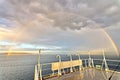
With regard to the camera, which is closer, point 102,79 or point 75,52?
point 102,79

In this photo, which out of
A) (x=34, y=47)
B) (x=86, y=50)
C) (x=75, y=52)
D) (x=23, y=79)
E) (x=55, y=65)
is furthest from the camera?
(x=23, y=79)

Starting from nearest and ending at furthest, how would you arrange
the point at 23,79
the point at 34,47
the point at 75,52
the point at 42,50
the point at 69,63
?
the point at 34,47, the point at 42,50, the point at 69,63, the point at 75,52, the point at 23,79

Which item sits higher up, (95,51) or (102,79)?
(95,51)

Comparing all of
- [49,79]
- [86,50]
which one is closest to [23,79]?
[86,50]

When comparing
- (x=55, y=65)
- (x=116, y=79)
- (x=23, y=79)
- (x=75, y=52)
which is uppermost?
(x=75, y=52)

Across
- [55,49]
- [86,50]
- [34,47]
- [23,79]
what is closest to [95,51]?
[86,50]

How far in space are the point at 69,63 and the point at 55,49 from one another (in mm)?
2853

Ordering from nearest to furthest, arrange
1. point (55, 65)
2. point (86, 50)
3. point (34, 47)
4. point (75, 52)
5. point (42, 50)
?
point (34, 47)
point (42, 50)
point (55, 65)
point (75, 52)
point (86, 50)

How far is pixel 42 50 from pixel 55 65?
1.70 m

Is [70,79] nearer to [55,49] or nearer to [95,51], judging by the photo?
[55,49]

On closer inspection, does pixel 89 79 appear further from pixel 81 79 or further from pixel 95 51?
pixel 95 51

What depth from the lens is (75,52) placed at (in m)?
10.5

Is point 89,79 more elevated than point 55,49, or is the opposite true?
point 55,49

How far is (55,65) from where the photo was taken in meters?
7.94
